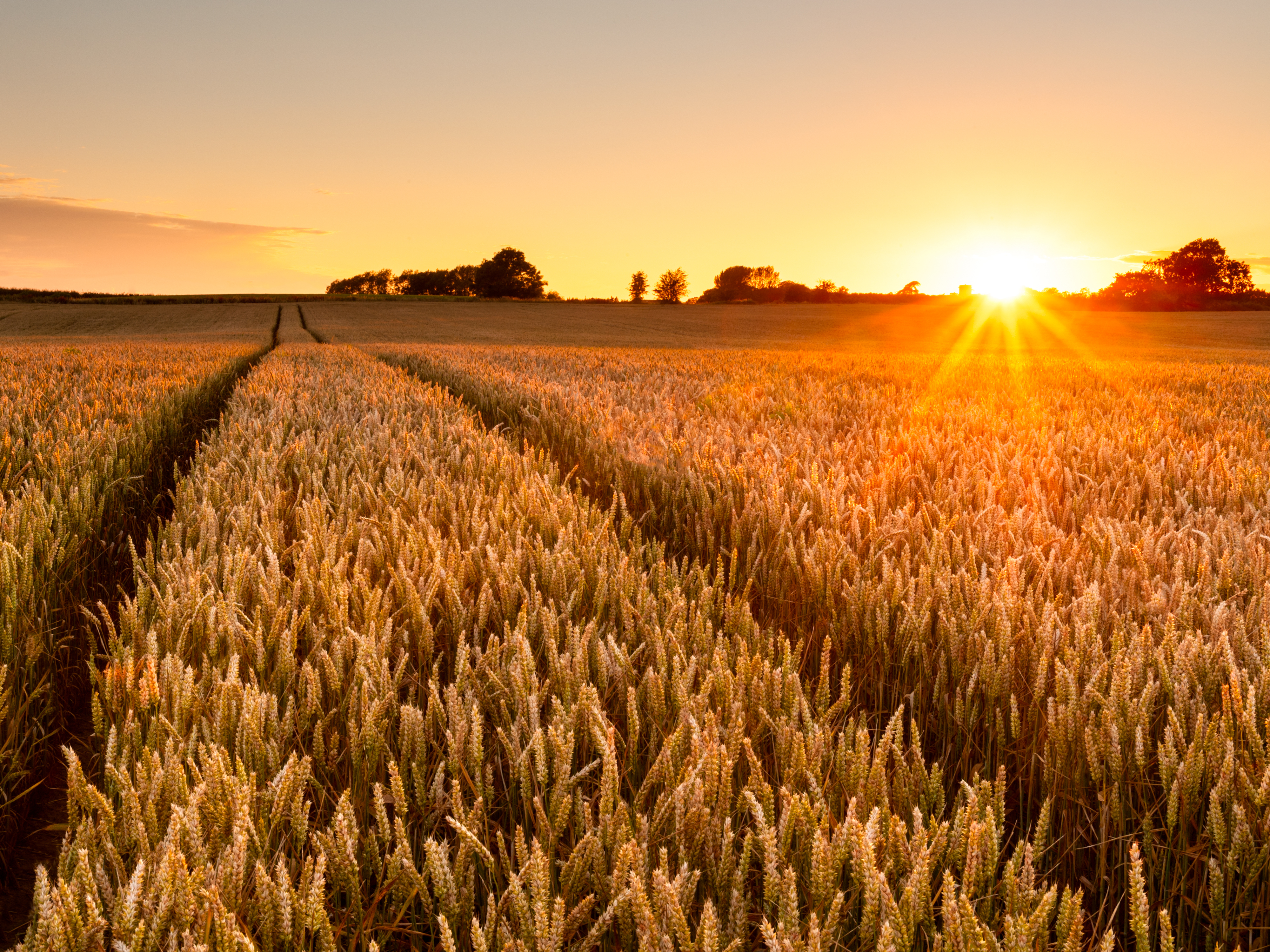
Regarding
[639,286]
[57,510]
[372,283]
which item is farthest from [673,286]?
[57,510]

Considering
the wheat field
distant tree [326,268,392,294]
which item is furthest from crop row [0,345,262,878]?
distant tree [326,268,392,294]

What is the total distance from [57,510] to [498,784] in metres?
2.41

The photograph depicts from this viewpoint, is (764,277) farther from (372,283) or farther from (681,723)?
(681,723)

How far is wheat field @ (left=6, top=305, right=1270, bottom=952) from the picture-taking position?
3.08 feet

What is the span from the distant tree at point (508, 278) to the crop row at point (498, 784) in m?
117

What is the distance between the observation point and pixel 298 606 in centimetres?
183

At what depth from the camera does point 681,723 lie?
48.1 inches

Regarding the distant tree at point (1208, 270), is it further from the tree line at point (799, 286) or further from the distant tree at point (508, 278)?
the distant tree at point (508, 278)

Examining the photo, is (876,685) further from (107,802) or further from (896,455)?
(896,455)

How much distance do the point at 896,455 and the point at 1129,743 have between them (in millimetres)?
2571

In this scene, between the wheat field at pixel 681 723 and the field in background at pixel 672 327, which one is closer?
the wheat field at pixel 681 723

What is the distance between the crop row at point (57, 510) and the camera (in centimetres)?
175

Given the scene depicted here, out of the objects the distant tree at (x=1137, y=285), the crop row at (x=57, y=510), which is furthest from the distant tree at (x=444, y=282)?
the crop row at (x=57, y=510)

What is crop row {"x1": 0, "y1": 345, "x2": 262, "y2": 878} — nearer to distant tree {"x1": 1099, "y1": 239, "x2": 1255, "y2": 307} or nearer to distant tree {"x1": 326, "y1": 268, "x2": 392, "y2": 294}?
distant tree {"x1": 1099, "y1": 239, "x2": 1255, "y2": 307}
